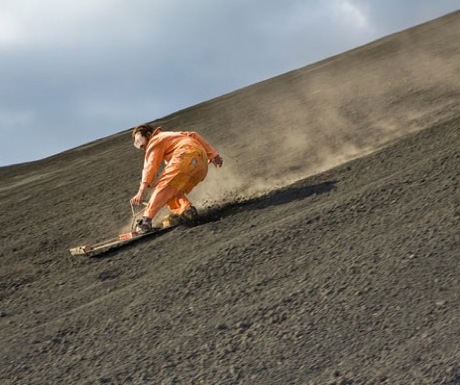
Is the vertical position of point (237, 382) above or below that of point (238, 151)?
below

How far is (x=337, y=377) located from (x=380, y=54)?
1438 cm

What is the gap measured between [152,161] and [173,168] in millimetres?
295

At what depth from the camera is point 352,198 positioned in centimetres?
911

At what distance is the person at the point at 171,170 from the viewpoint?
9719mm

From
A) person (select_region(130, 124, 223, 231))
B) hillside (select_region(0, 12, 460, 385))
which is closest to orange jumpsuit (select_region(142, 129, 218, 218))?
person (select_region(130, 124, 223, 231))

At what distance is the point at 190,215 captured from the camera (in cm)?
971

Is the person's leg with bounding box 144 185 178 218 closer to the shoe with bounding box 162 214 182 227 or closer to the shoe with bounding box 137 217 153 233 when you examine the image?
the shoe with bounding box 137 217 153 233

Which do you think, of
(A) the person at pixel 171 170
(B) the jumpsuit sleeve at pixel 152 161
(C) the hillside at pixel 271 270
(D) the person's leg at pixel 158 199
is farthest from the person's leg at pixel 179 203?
(C) the hillside at pixel 271 270

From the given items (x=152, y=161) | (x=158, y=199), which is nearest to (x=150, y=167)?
(x=152, y=161)

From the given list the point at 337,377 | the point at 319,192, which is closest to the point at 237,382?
the point at 337,377

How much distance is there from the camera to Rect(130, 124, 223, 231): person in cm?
972

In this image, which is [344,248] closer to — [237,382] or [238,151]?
[237,382]

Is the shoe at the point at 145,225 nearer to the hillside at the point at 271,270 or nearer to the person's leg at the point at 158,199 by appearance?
the person's leg at the point at 158,199

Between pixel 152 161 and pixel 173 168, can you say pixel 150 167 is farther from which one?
pixel 173 168
